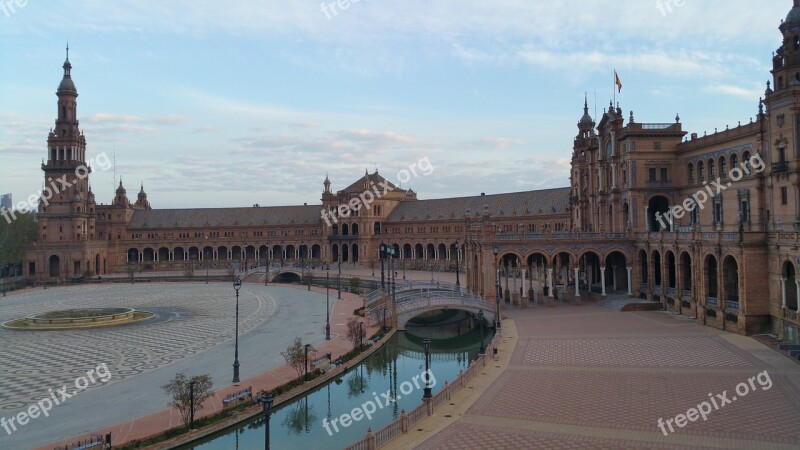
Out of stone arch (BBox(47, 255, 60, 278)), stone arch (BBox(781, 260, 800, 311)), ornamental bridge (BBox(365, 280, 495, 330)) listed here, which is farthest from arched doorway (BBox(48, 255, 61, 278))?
stone arch (BBox(781, 260, 800, 311))

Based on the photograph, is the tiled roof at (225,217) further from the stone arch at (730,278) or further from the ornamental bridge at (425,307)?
the stone arch at (730,278)

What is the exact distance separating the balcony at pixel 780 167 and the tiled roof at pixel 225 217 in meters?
90.8

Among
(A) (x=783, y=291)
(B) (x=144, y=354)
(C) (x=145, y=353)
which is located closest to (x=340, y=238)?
(C) (x=145, y=353)

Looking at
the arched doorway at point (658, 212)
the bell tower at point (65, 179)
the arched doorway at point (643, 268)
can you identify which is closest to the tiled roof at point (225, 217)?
the bell tower at point (65, 179)

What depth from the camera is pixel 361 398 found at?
116ft

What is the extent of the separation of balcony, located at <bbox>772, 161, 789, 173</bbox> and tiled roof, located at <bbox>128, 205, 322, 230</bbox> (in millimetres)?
90817

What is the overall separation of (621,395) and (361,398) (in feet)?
47.7

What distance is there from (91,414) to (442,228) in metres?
87.3

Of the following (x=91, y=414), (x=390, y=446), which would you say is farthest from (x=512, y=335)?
(x=91, y=414)

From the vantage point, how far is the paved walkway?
23.3 meters

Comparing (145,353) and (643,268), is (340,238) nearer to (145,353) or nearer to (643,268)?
(643,268)

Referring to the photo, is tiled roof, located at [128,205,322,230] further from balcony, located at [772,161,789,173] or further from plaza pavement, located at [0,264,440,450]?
balcony, located at [772,161,789,173]

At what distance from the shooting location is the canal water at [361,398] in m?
28.0

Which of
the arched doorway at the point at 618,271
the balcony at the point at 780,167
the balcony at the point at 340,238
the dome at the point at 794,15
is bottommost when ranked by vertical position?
the arched doorway at the point at 618,271
